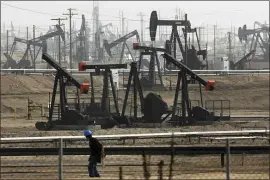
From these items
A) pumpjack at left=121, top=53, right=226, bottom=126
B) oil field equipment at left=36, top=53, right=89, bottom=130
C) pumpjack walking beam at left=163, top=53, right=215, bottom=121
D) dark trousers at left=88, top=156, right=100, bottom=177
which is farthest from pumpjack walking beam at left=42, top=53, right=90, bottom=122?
dark trousers at left=88, top=156, right=100, bottom=177

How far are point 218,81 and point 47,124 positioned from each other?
31.7 metres

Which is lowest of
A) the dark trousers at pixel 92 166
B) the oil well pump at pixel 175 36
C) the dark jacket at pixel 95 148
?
the dark trousers at pixel 92 166

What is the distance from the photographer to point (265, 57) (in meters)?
114

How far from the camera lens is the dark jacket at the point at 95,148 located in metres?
11.8

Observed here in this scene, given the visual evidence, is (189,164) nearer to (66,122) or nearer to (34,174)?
(34,174)

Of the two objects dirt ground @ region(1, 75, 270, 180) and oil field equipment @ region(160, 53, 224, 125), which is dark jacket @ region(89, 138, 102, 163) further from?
oil field equipment @ region(160, 53, 224, 125)

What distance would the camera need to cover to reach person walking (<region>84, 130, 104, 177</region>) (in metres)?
11.8

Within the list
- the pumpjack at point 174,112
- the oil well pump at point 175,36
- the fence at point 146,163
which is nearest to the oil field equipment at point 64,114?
the pumpjack at point 174,112

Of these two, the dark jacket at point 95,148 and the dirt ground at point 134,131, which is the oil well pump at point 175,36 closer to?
the dirt ground at point 134,131

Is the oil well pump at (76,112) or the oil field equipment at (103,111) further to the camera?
the oil field equipment at (103,111)

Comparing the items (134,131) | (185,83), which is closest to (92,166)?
(134,131)

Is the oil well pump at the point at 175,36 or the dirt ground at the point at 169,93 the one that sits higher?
the oil well pump at the point at 175,36

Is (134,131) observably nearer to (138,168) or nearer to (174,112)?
(174,112)

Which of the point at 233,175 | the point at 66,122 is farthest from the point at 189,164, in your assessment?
the point at 66,122
